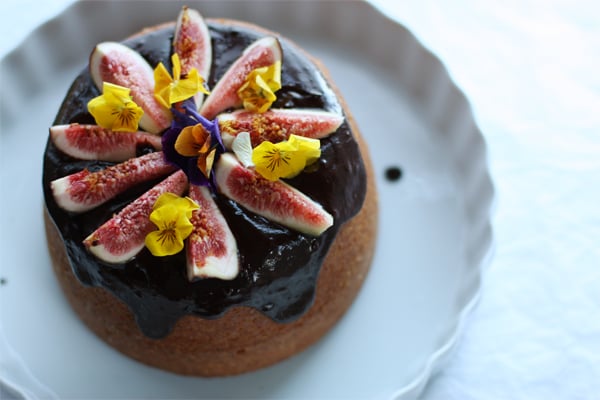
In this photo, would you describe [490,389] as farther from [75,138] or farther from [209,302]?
[75,138]

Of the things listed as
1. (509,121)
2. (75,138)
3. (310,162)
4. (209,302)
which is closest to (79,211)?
(75,138)

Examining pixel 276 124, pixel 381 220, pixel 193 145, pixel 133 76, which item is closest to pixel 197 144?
pixel 193 145

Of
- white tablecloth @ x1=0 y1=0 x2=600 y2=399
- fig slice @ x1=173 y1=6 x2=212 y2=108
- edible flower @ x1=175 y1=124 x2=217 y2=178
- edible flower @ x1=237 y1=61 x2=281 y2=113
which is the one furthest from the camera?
white tablecloth @ x1=0 y1=0 x2=600 y2=399

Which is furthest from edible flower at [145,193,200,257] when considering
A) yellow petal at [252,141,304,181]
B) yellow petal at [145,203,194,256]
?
yellow petal at [252,141,304,181]

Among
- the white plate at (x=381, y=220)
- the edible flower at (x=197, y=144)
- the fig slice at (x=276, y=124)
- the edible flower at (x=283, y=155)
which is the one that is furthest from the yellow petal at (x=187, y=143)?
the white plate at (x=381, y=220)

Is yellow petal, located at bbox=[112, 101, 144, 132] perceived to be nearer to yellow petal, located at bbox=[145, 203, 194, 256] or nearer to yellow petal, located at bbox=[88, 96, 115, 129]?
yellow petal, located at bbox=[88, 96, 115, 129]

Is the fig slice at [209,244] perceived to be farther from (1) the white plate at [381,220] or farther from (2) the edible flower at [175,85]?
(1) the white plate at [381,220]
